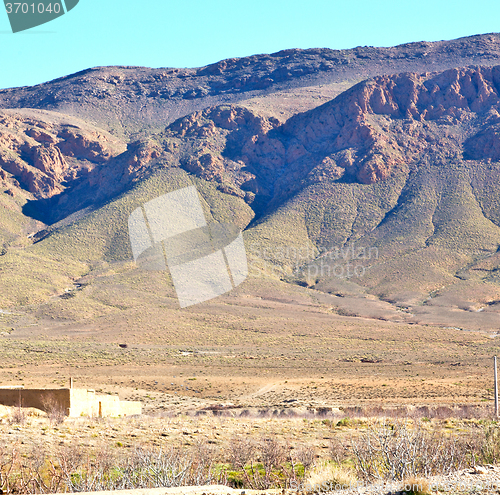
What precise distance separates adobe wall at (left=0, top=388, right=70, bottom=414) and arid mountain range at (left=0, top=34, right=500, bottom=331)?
1808 inches

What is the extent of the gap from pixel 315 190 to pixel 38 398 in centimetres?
9033

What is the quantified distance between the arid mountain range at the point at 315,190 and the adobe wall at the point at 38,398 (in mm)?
45934

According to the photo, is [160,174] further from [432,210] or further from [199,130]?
[432,210]

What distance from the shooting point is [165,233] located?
91250 mm

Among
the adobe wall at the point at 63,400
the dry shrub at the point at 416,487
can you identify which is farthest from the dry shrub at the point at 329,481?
the adobe wall at the point at 63,400

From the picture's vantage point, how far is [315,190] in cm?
10969

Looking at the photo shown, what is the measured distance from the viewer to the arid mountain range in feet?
266

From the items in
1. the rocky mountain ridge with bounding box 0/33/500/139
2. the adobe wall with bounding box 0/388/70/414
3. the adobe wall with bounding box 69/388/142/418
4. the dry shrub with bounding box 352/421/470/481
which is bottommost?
the adobe wall with bounding box 69/388/142/418

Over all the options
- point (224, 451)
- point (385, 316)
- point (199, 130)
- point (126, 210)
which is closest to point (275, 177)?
point (199, 130)

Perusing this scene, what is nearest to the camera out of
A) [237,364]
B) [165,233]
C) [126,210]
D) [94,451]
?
[94,451]

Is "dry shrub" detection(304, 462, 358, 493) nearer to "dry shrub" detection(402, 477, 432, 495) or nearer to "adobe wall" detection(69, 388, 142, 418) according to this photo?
"dry shrub" detection(402, 477, 432, 495)

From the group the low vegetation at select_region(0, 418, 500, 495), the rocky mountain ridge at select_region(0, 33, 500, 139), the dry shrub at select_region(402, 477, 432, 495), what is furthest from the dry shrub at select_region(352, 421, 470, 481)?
the rocky mountain ridge at select_region(0, 33, 500, 139)

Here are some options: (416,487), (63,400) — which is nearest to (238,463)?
(416,487)

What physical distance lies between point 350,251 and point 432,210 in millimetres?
14418
